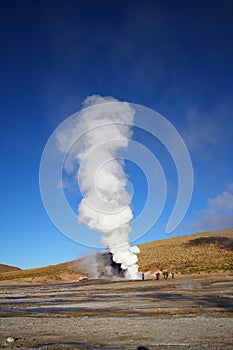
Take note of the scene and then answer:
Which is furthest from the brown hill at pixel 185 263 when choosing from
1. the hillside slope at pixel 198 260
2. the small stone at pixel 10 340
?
the small stone at pixel 10 340

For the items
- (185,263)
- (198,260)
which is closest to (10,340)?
(185,263)

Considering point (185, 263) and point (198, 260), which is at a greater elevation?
point (198, 260)

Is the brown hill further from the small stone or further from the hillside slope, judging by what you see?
the small stone

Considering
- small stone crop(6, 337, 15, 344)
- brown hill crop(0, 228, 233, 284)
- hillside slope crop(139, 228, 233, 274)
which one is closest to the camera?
small stone crop(6, 337, 15, 344)

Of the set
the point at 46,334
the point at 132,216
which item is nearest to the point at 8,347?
the point at 46,334

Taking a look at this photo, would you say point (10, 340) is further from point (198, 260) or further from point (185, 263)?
point (198, 260)

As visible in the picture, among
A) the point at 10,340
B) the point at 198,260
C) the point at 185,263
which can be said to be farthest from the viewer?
the point at 198,260

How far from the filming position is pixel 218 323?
14602 millimetres

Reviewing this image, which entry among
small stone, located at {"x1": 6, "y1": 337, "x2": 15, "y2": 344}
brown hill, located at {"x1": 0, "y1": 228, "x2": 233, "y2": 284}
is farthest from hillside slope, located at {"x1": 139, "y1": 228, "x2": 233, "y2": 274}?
small stone, located at {"x1": 6, "y1": 337, "x2": 15, "y2": 344}

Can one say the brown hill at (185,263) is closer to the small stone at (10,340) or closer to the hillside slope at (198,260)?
the hillside slope at (198,260)

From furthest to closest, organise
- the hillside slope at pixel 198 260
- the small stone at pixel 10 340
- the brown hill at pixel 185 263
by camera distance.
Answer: the brown hill at pixel 185 263
the hillside slope at pixel 198 260
the small stone at pixel 10 340

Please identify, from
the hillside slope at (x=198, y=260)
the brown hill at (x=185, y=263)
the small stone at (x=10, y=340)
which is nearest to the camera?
the small stone at (x=10, y=340)

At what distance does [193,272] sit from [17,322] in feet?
201

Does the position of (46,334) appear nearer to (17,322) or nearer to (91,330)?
(91,330)
